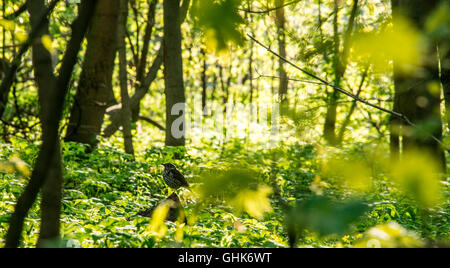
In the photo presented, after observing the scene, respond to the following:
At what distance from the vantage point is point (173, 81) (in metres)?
7.32

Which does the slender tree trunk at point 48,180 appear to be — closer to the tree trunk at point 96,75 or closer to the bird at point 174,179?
the bird at point 174,179

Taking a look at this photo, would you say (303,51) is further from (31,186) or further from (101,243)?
(101,243)

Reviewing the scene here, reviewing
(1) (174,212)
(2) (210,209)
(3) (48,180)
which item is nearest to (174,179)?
(2) (210,209)

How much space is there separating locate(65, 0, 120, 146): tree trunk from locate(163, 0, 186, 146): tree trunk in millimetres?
937

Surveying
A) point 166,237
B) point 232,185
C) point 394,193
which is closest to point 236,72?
point 394,193

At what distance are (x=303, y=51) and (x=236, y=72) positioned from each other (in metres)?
21.4

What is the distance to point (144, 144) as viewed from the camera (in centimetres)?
1113

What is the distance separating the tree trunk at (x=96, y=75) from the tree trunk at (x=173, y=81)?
3.07 ft

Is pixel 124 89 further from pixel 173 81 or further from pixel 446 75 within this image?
pixel 446 75

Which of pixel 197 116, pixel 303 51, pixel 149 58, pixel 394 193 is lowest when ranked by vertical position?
pixel 394 193

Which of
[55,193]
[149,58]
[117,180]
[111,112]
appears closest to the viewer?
[55,193]

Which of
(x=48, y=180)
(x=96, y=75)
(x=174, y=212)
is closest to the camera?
(x=48, y=180)

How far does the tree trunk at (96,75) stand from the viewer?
22.1 feet

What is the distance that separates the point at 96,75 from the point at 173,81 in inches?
54.7
